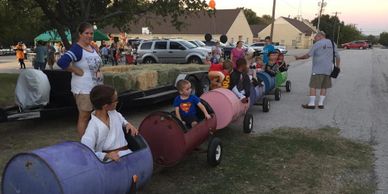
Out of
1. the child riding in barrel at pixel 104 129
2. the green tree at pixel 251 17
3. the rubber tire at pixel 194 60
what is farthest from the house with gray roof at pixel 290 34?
the child riding in barrel at pixel 104 129

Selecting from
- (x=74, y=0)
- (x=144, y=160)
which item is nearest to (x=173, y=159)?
(x=144, y=160)

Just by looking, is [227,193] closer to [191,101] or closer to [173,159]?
[173,159]

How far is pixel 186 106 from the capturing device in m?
5.78

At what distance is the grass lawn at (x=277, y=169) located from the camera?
4.88 metres

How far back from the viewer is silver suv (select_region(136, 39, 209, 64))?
24.8 m

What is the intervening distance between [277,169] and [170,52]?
20.3 metres

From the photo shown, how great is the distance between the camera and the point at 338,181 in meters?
5.09

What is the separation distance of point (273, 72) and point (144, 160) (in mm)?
7616

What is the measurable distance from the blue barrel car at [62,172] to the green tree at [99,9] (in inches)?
328

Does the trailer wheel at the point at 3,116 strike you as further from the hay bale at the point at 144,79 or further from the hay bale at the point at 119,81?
the hay bale at the point at 144,79

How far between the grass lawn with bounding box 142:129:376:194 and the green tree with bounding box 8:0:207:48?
19.5 ft

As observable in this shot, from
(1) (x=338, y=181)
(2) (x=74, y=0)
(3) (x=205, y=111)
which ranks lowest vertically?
(1) (x=338, y=181)

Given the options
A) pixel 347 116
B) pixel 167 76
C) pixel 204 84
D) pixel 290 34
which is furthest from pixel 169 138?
pixel 290 34

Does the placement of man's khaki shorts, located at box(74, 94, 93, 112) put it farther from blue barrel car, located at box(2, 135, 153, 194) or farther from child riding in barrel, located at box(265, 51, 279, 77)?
child riding in barrel, located at box(265, 51, 279, 77)
